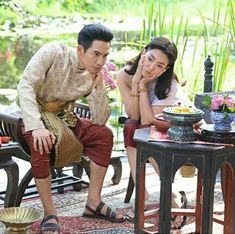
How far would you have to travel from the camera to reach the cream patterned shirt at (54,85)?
113 inches

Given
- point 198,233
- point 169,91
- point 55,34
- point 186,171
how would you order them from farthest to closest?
point 55,34 → point 186,171 → point 169,91 → point 198,233

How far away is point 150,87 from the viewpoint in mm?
3121

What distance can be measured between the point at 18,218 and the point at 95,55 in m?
0.84

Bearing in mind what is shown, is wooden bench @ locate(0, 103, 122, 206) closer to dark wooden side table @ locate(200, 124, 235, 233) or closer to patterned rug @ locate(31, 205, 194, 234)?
patterned rug @ locate(31, 205, 194, 234)

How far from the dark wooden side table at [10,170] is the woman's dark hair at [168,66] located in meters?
0.71

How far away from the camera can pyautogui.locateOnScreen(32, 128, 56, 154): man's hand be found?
2.81m

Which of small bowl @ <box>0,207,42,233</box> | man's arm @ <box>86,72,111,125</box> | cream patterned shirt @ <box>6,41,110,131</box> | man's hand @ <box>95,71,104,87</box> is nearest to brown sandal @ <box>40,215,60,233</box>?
small bowl @ <box>0,207,42,233</box>

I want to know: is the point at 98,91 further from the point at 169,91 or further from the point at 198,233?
the point at 198,233

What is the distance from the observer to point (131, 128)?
3082 millimetres

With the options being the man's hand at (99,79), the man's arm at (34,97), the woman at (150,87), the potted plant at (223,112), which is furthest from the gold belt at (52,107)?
the potted plant at (223,112)

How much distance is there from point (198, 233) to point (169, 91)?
27.9 inches

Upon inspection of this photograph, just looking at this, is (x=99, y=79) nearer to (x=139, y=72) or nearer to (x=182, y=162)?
(x=139, y=72)

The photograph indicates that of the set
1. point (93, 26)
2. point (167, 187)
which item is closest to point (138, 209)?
point (167, 187)

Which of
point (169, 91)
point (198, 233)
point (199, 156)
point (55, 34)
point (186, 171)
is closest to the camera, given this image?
point (199, 156)
